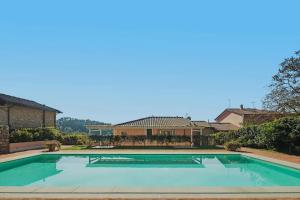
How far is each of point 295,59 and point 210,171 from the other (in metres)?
22.0

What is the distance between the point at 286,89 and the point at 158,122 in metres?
12.3

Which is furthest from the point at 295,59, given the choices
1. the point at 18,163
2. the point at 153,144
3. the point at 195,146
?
the point at 18,163

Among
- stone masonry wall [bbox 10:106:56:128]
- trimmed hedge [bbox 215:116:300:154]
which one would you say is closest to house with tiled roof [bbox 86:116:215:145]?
trimmed hedge [bbox 215:116:300:154]

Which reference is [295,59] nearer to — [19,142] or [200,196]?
[19,142]

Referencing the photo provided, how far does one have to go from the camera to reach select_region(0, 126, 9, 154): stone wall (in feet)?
78.7

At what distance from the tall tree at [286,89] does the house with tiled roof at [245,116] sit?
144cm

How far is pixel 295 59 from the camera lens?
35.9 m

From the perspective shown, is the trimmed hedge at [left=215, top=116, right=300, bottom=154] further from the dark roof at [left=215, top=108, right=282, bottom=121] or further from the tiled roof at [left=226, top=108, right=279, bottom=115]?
the dark roof at [left=215, top=108, right=282, bottom=121]

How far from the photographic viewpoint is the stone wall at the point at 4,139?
24.0 m

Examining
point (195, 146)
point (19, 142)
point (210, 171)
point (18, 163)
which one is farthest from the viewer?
point (195, 146)

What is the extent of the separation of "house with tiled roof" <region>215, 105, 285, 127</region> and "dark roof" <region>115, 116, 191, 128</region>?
27.5ft

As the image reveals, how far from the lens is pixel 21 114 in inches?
1380

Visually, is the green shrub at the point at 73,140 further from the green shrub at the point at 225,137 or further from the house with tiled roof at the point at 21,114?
the green shrub at the point at 225,137

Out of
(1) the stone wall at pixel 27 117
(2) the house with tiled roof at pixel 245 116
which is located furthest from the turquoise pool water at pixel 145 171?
(2) the house with tiled roof at pixel 245 116
